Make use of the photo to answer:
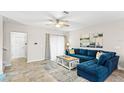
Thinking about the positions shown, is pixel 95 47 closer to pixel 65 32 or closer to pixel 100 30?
pixel 100 30

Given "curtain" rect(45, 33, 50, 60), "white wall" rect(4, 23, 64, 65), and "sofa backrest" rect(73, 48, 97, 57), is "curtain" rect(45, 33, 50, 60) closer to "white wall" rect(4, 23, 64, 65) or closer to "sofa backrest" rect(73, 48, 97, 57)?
"white wall" rect(4, 23, 64, 65)

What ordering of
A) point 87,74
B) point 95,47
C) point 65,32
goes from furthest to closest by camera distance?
point 65,32 → point 95,47 → point 87,74

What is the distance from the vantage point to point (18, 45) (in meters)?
5.93

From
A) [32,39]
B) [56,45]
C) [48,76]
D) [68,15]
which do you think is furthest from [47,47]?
[68,15]

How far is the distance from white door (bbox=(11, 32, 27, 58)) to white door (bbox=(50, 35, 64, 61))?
7.35ft

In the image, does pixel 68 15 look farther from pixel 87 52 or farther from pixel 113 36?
pixel 87 52

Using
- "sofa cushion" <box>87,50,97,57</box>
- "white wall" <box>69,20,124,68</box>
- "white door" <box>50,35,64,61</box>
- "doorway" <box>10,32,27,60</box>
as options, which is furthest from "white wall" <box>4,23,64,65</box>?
"white wall" <box>69,20,124,68</box>

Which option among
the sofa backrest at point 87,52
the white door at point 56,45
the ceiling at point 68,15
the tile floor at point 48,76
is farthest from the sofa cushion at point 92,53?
the white door at point 56,45

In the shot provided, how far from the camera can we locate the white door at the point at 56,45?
17.3 feet

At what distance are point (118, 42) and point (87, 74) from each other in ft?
7.25

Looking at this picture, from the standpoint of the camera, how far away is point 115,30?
342 centimetres

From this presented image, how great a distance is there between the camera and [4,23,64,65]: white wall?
3764 mm
